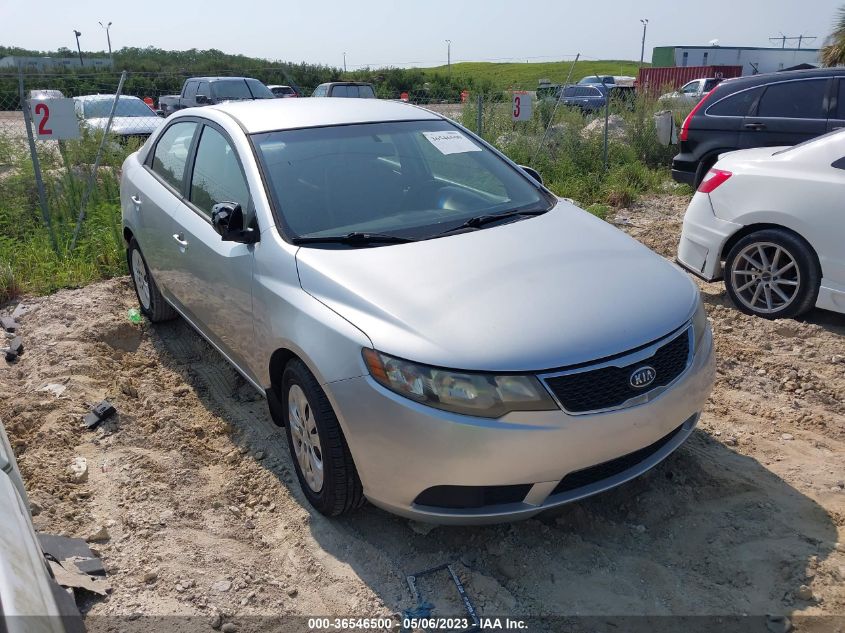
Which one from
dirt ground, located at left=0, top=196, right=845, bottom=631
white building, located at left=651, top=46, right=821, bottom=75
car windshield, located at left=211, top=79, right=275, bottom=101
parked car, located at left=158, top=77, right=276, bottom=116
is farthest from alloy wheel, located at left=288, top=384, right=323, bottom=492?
white building, located at left=651, top=46, right=821, bottom=75

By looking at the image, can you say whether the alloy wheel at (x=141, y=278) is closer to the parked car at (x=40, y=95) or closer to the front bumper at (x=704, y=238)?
the parked car at (x=40, y=95)

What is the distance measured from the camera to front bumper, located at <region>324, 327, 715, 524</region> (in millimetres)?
2578

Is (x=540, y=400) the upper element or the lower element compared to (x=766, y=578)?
upper

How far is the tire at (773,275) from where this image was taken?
5088 mm

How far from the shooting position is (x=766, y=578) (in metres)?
2.82

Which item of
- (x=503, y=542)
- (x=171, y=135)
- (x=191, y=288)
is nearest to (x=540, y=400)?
(x=503, y=542)

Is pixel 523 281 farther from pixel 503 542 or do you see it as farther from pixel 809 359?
pixel 809 359

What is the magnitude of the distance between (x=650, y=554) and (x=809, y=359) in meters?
2.50

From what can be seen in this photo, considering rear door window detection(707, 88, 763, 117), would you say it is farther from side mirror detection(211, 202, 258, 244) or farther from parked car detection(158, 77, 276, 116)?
parked car detection(158, 77, 276, 116)

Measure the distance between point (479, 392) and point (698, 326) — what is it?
3.82ft

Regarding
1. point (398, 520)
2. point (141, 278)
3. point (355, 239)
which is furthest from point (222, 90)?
point (398, 520)

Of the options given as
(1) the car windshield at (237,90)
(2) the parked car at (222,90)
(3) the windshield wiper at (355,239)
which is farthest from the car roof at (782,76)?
(1) the car windshield at (237,90)

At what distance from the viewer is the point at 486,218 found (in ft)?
12.0

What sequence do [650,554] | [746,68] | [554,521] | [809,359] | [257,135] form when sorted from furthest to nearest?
[746,68]
[809,359]
[257,135]
[554,521]
[650,554]
